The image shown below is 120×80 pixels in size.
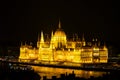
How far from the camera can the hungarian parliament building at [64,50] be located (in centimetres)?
5353

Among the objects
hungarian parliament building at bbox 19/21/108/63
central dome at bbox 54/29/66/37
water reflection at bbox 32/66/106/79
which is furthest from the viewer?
central dome at bbox 54/29/66/37

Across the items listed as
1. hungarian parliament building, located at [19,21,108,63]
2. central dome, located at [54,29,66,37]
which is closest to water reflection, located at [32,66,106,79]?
hungarian parliament building, located at [19,21,108,63]

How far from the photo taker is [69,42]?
57344 mm

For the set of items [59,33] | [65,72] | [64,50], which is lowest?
[65,72]

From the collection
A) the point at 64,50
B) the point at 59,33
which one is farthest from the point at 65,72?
the point at 59,33

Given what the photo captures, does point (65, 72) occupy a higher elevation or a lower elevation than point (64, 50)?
lower

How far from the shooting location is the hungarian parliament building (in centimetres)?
Answer: 5353

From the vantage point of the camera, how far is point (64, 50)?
2138 inches

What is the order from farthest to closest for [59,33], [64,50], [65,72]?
[59,33]
[64,50]
[65,72]

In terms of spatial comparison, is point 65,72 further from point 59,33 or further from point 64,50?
point 59,33

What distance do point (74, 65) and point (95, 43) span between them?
19.9 feet

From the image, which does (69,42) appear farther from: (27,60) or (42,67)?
(42,67)

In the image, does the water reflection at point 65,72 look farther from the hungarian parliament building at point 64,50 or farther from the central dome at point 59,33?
the central dome at point 59,33

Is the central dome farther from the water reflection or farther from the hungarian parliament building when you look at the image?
the water reflection
